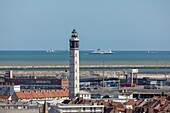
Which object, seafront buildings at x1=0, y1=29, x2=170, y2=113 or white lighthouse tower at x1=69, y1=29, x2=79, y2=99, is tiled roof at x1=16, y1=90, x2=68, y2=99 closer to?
seafront buildings at x1=0, y1=29, x2=170, y2=113

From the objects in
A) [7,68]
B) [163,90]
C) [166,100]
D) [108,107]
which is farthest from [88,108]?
[7,68]

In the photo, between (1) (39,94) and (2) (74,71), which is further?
(1) (39,94)

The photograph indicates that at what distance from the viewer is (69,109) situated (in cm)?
4509

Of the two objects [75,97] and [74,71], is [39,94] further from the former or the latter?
[75,97]

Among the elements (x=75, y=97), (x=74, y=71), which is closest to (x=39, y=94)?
(x=74, y=71)

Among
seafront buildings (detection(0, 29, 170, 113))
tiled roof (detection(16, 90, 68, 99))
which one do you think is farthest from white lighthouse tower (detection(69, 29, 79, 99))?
tiled roof (detection(16, 90, 68, 99))

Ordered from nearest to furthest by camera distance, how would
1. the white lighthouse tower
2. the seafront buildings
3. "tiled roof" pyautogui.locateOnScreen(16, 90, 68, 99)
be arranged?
1. the seafront buildings
2. the white lighthouse tower
3. "tiled roof" pyautogui.locateOnScreen(16, 90, 68, 99)

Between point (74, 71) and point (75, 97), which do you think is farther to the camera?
point (74, 71)

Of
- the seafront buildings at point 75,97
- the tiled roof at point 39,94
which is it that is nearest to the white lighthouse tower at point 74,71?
the seafront buildings at point 75,97

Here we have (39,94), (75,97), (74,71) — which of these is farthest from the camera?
(39,94)

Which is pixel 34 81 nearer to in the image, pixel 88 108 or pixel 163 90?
pixel 163 90

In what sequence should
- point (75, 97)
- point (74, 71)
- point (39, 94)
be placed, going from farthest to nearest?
point (39, 94)
point (74, 71)
point (75, 97)

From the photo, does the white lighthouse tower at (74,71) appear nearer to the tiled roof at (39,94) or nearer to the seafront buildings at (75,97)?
the seafront buildings at (75,97)

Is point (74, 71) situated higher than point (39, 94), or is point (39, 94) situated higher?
point (74, 71)
